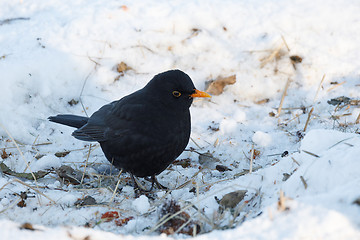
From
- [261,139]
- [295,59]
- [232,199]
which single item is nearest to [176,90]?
[261,139]

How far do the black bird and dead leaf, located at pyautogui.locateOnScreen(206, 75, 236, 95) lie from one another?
51.7 inches

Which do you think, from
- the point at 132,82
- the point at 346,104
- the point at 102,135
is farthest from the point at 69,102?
the point at 346,104

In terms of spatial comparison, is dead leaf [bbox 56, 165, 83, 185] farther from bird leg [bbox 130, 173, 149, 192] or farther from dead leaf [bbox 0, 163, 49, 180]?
bird leg [bbox 130, 173, 149, 192]

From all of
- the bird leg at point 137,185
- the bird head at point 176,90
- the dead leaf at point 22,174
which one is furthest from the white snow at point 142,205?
the dead leaf at point 22,174

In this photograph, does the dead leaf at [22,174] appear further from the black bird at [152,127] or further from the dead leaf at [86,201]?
the dead leaf at [86,201]

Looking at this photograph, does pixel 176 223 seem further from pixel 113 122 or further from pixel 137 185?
pixel 113 122

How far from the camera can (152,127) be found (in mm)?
3473

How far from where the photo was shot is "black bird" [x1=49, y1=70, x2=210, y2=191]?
346cm

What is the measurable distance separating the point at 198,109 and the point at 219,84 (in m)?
0.45

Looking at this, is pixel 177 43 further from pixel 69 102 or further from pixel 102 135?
pixel 102 135

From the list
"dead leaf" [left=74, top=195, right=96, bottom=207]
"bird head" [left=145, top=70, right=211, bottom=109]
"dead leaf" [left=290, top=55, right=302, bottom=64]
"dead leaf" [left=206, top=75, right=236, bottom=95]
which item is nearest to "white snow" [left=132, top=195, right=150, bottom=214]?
"dead leaf" [left=74, top=195, right=96, bottom=207]

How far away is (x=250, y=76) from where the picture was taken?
199 inches

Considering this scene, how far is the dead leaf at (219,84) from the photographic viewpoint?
16.2 ft

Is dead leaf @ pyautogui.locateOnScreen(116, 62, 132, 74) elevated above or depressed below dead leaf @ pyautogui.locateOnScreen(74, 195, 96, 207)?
above
